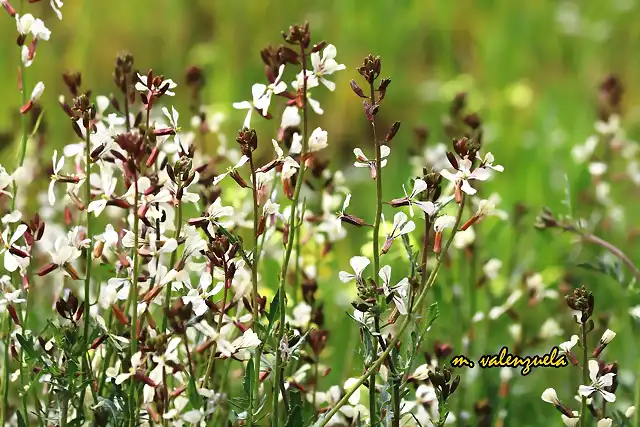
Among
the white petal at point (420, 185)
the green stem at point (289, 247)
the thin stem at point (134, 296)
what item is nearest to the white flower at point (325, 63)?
the green stem at point (289, 247)

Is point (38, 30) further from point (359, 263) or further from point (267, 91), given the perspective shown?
point (359, 263)

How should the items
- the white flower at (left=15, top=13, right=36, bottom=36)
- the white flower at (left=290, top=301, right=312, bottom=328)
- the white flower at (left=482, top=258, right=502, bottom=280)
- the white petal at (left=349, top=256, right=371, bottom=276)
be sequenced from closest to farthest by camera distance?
the white petal at (left=349, top=256, right=371, bottom=276) < the white flower at (left=15, top=13, right=36, bottom=36) < the white flower at (left=290, top=301, right=312, bottom=328) < the white flower at (left=482, top=258, right=502, bottom=280)

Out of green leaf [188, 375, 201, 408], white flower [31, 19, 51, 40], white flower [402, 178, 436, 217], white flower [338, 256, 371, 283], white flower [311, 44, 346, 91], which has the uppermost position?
white flower [31, 19, 51, 40]

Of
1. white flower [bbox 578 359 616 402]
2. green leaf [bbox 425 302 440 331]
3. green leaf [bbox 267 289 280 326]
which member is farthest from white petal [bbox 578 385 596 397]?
green leaf [bbox 267 289 280 326]

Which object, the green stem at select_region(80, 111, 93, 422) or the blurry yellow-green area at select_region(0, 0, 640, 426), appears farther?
the blurry yellow-green area at select_region(0, 0, 640, 426)

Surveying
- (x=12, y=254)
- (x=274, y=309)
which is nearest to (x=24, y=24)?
(x=12, y=254)

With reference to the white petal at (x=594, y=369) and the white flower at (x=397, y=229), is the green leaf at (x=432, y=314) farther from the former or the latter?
the white petal at (x=594, y=369)

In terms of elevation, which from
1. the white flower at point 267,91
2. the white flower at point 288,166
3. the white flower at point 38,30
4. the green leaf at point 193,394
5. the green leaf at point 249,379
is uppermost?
the white flower at point 38,30

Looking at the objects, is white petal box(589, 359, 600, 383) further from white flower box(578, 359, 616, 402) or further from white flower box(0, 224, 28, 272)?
white flower box(0, 224, 28, 272)

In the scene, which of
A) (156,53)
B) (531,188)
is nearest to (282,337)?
(531,188)
